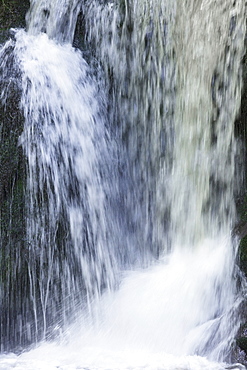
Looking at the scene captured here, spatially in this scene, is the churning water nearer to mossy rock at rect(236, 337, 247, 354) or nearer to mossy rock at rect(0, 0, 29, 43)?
mossy rock at rect(236, 337, 247, 354)

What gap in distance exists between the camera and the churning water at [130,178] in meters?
4.80

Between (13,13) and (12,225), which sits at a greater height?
(13,13)

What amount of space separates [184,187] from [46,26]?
243 cm

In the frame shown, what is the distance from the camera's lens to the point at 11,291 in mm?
5340

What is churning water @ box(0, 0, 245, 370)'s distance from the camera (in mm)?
4805

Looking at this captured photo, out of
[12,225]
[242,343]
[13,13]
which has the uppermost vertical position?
[13,13]

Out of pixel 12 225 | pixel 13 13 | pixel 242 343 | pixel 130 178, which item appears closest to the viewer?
pixel 242 343

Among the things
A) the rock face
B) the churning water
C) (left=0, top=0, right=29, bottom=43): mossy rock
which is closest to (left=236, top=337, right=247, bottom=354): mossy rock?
the churning water

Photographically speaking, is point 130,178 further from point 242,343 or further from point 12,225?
point 242,343

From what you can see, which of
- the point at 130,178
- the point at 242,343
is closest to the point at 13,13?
the point at 130,178

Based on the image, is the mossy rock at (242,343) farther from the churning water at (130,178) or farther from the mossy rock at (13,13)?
the mossy rock at (13,13)

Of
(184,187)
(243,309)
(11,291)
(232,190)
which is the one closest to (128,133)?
(184,187)

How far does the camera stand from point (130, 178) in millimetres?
6031

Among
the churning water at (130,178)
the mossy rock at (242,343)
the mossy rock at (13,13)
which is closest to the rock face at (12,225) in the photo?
the churning water at (130,178)
